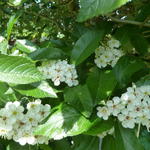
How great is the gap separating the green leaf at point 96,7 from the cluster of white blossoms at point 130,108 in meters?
0.35

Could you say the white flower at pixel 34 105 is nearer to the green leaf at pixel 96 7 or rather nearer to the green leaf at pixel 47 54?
the green leaf at pixel 47 54

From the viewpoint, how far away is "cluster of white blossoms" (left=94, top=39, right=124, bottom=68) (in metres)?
1.42

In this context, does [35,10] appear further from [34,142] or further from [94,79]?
[34,142]

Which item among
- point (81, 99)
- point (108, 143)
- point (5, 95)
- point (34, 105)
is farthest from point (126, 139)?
point (5, 95)

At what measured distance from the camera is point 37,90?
122 cm

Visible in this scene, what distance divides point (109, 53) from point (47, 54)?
0.25 metres

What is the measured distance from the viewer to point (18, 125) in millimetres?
1187

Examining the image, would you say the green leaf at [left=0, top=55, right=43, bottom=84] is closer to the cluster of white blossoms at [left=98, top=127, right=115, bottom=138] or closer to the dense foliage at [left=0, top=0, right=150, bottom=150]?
the dense foliage at [left=0, top=0, right=150, bottom=150]

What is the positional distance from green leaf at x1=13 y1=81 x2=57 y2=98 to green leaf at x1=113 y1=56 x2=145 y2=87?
252 mm

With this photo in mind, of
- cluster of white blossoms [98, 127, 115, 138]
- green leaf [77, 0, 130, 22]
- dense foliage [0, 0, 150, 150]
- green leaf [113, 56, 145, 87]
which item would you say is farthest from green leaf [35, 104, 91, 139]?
green leaf [77, 0, 130, 22]

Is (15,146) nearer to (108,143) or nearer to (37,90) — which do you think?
(37,90)

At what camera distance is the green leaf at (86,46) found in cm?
134

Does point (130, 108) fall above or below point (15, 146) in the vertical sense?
above

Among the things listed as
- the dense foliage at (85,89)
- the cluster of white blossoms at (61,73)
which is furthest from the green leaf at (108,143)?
the cluster of white blossoms at (61,73)
